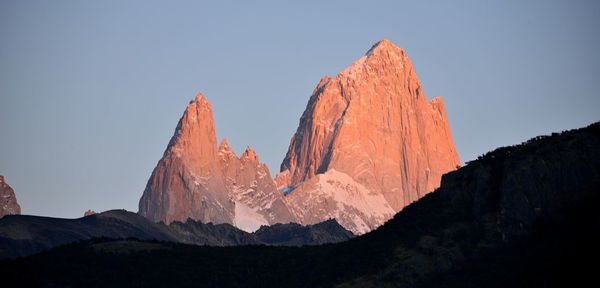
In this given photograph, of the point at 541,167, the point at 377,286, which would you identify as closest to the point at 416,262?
the point at 377,286

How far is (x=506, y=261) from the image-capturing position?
18762 cm

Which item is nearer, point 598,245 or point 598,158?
point 598,245

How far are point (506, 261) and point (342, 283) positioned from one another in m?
24.9

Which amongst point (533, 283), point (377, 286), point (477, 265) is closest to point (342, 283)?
point (377, 286)

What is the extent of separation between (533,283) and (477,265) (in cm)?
1774

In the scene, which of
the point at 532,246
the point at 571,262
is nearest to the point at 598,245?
the point at 571,262

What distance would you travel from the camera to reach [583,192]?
630 ft

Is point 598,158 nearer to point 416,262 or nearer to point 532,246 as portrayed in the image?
point 532,246

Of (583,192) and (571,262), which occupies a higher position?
(583,192)

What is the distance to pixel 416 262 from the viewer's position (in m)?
198

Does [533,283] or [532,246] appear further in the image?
[532,246]

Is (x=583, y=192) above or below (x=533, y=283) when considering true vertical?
above

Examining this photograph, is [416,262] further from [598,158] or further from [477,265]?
[598,158]

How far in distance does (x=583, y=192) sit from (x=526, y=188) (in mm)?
8927
